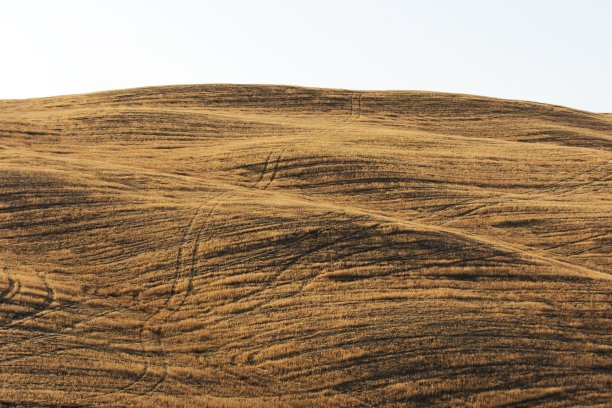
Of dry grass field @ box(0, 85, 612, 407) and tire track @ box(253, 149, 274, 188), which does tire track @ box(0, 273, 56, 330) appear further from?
tire track @ box(253, 149, 274, 188)

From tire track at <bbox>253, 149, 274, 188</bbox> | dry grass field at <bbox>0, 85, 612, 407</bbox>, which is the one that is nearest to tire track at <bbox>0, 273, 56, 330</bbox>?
dry grass field at <bbox>0, 85, 612, 407</bbox>

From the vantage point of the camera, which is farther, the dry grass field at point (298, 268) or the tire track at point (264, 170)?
the tire track at point (264, 170)

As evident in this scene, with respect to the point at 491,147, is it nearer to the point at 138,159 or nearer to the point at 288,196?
the point at 288,196

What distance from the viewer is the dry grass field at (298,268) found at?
25.1 m

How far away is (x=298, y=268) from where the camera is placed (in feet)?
98.8

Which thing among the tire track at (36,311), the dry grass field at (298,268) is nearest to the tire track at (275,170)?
the dry grass field at (298,268)

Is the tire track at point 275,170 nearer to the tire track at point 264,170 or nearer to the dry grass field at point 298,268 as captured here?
the dry grass field at point 298,268

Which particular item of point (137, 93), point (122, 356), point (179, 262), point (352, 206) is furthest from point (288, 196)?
point (137, 93)

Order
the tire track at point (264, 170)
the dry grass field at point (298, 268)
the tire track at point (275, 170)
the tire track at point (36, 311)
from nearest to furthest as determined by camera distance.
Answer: the dry grass field at point (298, 268)
the tire track at point (36, 311)
the tire track at point (275, 170)
the tire track at point (264, 170)

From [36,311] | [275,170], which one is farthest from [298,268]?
[275,170]

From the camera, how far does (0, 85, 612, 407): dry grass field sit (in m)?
25.1

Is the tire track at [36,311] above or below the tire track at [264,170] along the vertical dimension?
below

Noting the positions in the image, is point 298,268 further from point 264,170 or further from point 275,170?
point 264,170

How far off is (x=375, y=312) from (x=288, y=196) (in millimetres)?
10245
